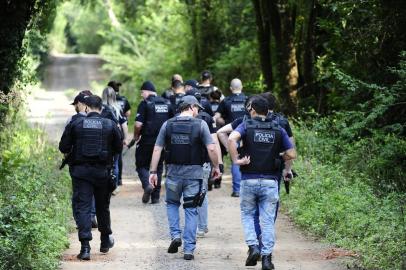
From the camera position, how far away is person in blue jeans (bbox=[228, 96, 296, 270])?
899cm

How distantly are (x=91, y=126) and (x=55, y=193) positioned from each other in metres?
3.88

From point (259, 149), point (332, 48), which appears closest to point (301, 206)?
point (259, 149)

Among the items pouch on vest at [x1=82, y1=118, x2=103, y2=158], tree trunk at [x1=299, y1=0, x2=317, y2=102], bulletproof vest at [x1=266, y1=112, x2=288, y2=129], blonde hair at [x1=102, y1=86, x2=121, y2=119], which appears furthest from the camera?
tree trunk at [x1=299, y1=0, x2=317, y2=102]

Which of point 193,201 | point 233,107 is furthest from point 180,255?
point 233,107

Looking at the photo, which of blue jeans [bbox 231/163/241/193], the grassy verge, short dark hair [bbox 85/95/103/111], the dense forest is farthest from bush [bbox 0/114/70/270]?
the grassy verge

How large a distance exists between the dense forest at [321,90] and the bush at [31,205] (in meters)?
0.03

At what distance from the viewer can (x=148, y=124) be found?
14.2 metres

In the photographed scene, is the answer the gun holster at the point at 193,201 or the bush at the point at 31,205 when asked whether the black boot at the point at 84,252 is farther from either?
the gun holster at the point at 193,201

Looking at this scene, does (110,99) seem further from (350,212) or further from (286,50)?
(286,50)

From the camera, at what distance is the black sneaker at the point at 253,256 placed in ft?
29.3

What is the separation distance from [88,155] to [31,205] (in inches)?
50.8

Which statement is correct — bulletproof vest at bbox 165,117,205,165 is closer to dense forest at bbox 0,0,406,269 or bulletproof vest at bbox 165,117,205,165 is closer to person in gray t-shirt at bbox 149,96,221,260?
person in gray t-shirt at bbox 149,96,221,260

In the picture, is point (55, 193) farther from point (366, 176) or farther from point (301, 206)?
point (366, 176)

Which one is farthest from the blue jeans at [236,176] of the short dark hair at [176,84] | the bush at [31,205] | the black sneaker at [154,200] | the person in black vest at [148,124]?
the bush at [31,205]
